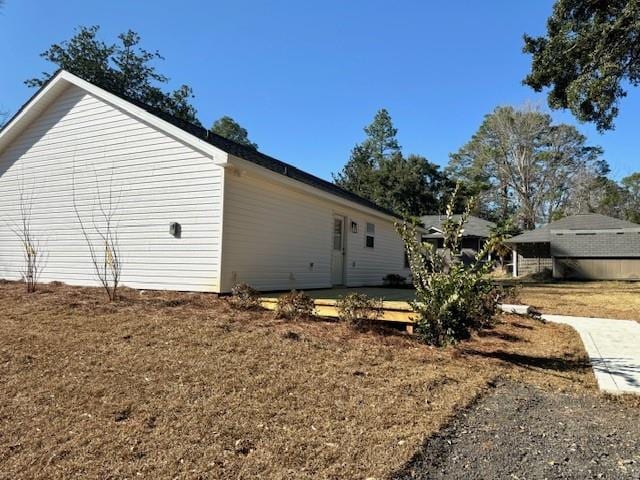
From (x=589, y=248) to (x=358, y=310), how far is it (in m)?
21.1

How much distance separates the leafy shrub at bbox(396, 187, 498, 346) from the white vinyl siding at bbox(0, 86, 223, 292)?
4175mm

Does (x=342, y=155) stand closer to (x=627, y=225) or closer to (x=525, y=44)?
(x=627, y=225)

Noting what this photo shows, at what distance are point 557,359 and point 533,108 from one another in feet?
123

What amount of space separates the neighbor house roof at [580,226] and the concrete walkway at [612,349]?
54.4ft

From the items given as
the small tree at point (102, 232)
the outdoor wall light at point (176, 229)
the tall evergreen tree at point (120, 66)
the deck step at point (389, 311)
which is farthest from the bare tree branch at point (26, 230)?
the tall evergreen tree at point (120, 66)

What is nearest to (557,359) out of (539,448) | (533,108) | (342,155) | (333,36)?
(539,448)

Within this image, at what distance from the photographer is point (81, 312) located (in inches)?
259

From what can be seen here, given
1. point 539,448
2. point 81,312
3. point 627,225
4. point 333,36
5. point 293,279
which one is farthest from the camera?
point 627,225

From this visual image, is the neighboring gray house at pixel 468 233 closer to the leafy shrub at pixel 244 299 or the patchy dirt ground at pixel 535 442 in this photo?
the leafy shrub at pixel 244 299

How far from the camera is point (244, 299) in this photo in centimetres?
722

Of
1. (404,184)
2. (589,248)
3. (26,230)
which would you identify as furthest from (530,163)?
(26,230)

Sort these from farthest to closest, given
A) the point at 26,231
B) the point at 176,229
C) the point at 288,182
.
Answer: the point at 26,231 → the point at 288,182 → the point at 176,229

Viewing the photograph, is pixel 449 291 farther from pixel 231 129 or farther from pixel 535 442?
pixel 231 129

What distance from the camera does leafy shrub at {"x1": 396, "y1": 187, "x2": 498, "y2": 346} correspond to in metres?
5.12
